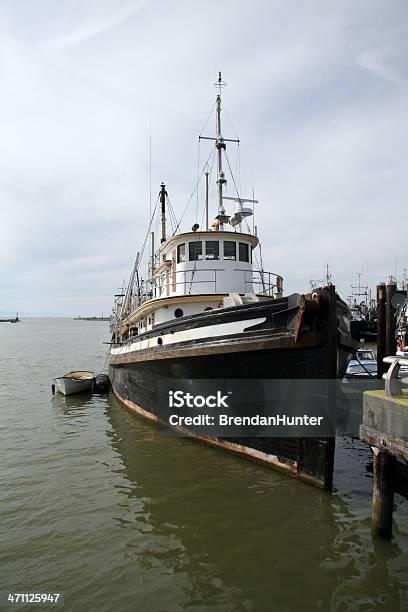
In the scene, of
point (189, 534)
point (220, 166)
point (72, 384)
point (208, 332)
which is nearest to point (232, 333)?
point (208, 332)

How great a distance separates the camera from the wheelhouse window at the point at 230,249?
12.3 m

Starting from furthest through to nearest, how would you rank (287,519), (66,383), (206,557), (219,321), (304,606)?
(66,383) → (219,321) → (287,519) → (206,557) → (304,606)

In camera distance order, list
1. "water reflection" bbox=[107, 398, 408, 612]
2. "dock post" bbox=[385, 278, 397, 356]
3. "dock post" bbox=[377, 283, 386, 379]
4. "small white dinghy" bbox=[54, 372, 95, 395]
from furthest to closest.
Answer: "small white dinghy" bbox=[54, 372, 95, 395], "dock post" bbox=[377, 283, 386, 379], "dock post" bbox=[385, 278, 397, 356], "water reflection" bbox=[107, 398, 408, 612]

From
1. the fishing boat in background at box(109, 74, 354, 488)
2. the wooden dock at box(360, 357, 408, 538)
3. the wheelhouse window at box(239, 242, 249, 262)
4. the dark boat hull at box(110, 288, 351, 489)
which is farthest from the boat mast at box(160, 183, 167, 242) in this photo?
the wooden dock at box(360, 357, 408, 538)

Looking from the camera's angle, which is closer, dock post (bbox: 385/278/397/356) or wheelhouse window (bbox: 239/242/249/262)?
dock post (bbox: 385/278/397/356)

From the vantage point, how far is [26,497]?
25.4 ft

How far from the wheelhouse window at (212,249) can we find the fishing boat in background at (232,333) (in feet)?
0.09

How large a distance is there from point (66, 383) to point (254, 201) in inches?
432

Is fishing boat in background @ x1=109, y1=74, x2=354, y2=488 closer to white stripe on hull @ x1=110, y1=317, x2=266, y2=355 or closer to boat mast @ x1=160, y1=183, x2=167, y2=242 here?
white stripe on hull @ x1=110, y1=317, x2=266, y2=355

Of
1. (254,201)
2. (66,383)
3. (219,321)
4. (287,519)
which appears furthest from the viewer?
(66,383)

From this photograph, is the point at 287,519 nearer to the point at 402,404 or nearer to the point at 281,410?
the point at 281,410

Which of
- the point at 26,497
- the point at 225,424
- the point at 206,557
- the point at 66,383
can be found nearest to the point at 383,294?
the point at 225,424

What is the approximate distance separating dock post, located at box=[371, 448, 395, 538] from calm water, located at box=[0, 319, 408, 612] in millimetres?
230

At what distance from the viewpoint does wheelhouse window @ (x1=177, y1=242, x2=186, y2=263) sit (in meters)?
12.3
